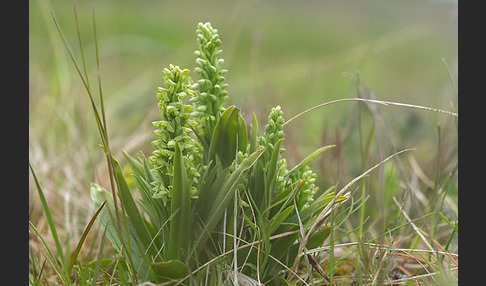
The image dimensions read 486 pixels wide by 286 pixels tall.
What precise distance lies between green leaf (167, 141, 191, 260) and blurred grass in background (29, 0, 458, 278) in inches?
20.8

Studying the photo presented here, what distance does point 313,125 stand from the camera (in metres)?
4.65

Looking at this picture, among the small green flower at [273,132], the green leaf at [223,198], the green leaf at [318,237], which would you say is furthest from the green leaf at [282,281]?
the small green flower at [273,132]

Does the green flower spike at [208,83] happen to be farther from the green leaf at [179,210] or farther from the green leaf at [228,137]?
the green leaf at [179,210]

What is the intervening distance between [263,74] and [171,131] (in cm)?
436

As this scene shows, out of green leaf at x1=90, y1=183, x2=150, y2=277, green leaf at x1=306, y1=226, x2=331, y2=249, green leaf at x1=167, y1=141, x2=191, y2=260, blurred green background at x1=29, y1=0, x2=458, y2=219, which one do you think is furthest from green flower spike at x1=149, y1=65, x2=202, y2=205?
green leaf at x1=306, y1=226, x2=331, y2=249

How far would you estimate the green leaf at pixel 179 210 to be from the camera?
1.54 m

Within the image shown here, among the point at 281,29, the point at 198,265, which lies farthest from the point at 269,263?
the point at 281,29

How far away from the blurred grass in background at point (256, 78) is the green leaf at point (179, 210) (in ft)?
1.73

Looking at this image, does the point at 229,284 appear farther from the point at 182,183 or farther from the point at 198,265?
the point at 182,183

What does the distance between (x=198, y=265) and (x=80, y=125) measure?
233cm

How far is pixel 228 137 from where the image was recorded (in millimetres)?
1719

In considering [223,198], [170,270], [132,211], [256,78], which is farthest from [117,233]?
[256,78]

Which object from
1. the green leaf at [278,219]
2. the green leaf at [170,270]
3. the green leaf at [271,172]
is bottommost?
the green leaf at [170,270]

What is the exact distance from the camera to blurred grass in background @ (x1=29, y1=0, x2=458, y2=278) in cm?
330
